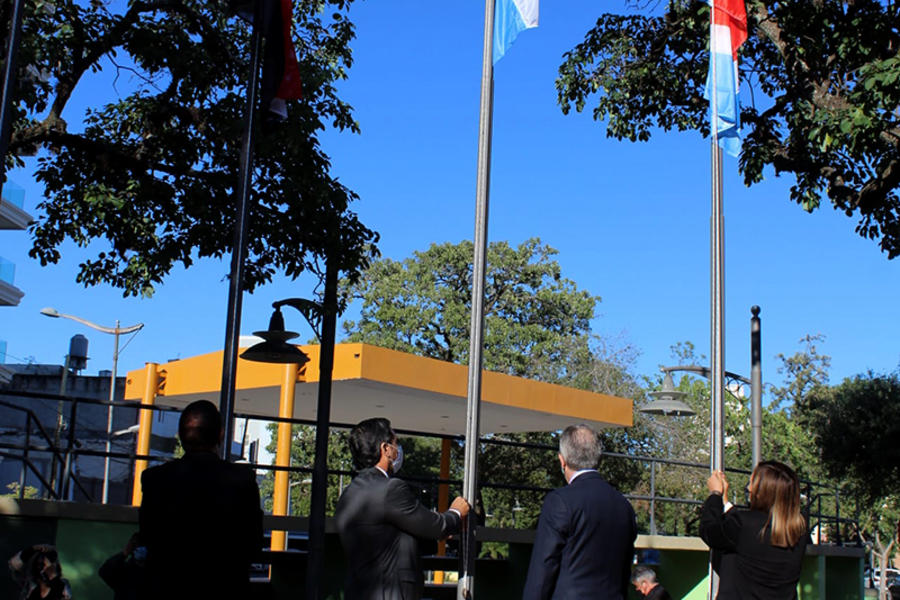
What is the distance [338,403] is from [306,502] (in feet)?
73.9

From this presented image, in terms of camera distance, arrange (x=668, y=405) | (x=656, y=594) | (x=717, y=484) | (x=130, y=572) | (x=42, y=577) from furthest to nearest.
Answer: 1. (x=668, y=405)
2. (x=656, y=594)
3. (x=717, y=484)
4. (x=42, y=577)
5. (x=130, y=572)

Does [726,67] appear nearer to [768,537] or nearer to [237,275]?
[237,275]

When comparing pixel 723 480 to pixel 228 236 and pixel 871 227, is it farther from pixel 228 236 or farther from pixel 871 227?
pixel 871 227

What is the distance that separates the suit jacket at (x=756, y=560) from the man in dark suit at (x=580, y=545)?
37.5 inches

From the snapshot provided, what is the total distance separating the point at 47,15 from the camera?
11.6 meters

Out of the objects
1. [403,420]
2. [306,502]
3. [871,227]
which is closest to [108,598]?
[871,227]

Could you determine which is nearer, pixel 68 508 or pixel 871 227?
pixel 68 508

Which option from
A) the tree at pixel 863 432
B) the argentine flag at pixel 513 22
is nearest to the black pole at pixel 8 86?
the argentine flag at pixel 513 22

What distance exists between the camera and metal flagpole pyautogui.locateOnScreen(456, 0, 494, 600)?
687 centimetres

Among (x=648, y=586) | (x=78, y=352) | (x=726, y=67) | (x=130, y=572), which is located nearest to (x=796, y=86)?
(x=726, y=67)

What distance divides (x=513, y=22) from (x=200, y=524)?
228 inches

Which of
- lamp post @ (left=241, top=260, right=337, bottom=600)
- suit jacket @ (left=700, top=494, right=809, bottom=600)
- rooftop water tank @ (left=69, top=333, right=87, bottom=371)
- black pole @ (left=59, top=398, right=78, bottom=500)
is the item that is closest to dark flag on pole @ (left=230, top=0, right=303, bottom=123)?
lamp post @ (left=241, top=260, right=337, bottom=600)

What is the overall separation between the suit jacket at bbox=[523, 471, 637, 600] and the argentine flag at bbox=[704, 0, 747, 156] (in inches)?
252

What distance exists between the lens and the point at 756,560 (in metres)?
5.53
